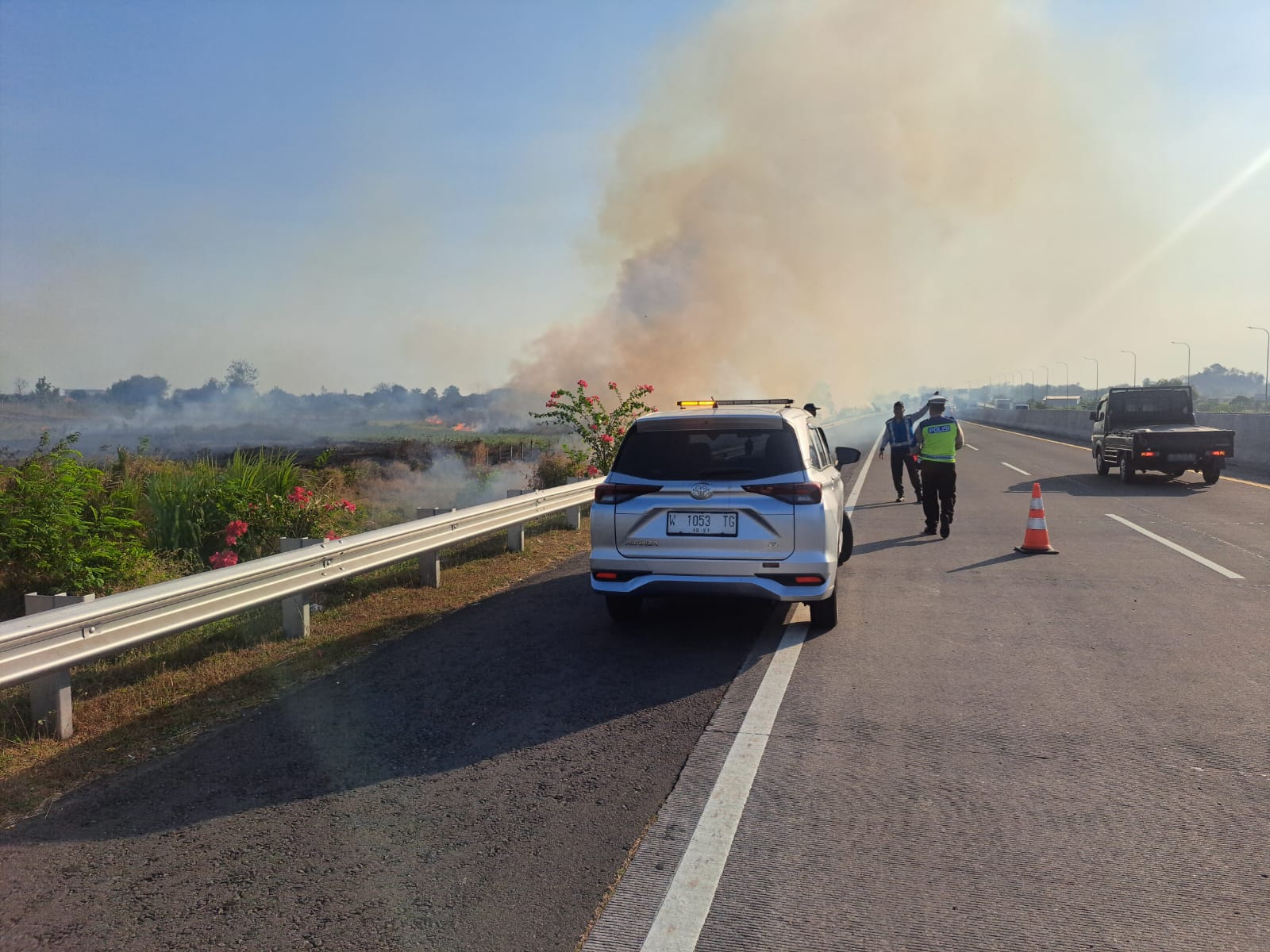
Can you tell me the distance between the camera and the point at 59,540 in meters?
7.70


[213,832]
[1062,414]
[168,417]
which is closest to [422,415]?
[168,417]

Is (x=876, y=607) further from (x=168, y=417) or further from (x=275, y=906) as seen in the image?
(x=168, y=417)

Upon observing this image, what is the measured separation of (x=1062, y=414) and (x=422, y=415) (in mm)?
43877

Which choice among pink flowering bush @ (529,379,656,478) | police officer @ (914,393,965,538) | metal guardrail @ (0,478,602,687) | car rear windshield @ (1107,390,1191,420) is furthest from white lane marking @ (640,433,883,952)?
car rear windshield @ (1107,390,1191,420)

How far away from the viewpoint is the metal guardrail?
13.5 ft

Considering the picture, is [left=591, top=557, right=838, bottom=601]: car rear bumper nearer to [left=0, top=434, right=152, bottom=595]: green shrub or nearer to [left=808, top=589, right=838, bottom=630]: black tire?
[left=808, top=589, right=838, bottom=630]: black tire

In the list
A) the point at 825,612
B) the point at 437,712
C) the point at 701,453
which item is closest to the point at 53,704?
the point at 437,712

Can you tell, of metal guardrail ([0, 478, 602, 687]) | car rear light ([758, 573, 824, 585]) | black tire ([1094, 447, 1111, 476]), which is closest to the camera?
metal guardrail ([0, 478, 602, 687])

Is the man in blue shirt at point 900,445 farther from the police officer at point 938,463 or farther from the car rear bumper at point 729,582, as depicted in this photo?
the car rear bumper at point 729,582

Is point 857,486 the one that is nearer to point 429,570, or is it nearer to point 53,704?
point 429,570

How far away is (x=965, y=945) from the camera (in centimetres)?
264

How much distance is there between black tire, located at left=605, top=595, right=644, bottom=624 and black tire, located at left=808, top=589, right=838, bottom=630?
4.14 feet

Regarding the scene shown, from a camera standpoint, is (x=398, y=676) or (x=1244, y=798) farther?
(x=398, y=676)

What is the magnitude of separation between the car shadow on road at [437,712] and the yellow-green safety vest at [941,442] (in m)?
4.96
